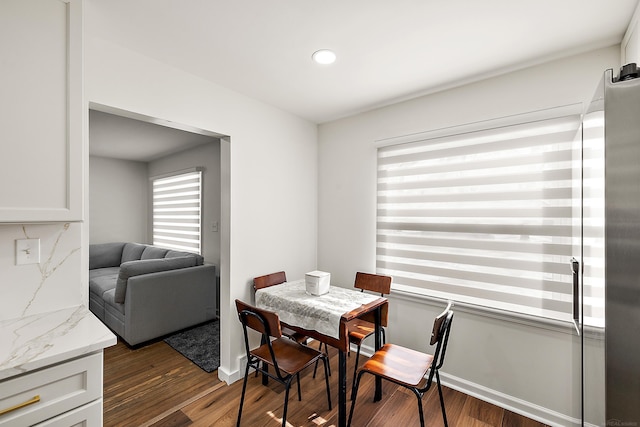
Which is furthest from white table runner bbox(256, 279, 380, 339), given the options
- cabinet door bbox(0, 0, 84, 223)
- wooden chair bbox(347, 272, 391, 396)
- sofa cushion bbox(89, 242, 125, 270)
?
sofa cushion bbox(89, 242, 125, 270)

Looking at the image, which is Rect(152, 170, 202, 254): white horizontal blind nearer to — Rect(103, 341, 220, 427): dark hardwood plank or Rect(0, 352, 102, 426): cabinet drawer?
Rect(103, 341, 220, 427): dark hardwood plank

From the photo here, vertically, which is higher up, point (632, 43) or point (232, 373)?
point (632, 43)

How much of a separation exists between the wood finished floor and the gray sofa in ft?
1.77

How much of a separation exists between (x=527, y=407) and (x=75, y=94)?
324cm

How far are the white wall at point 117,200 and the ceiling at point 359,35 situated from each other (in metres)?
4.22

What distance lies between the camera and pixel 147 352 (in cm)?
291

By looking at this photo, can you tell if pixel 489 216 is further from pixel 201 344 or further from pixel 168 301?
pixel 168 301

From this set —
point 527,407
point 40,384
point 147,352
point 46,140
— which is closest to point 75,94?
point 46,140

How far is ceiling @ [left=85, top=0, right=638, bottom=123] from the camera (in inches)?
57.8

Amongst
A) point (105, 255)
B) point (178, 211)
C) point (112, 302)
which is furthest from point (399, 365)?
point (105, 255)

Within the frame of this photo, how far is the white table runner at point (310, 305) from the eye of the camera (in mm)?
1887

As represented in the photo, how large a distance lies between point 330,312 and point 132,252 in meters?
4.28

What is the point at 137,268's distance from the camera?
3049mm

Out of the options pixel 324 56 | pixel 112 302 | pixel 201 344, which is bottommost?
pixel 201 344
